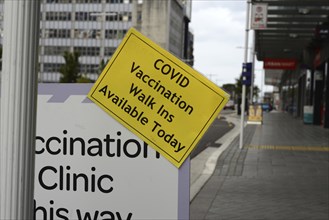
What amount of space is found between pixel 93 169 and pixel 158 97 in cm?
43

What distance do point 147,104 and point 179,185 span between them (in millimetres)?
358

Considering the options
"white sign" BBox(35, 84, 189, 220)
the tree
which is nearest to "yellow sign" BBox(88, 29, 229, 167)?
"white sign" BBox(35, 84, 189, 220)

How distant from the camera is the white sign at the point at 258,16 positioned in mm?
16344

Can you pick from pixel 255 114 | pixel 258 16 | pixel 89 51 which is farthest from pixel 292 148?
pixel 89 51

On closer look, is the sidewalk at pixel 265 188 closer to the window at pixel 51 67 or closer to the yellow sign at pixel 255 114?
the yellow sign at pixel 255 114

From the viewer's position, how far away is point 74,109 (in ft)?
7.72

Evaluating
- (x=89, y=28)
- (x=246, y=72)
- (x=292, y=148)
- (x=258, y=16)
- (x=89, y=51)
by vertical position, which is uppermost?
(x=89, y=28)

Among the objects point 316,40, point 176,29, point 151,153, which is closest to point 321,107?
point 316,40

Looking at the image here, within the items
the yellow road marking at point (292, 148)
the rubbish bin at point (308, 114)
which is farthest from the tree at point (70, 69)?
the yellow road marking at point (292, 148)

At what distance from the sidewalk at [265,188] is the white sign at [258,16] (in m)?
4.27

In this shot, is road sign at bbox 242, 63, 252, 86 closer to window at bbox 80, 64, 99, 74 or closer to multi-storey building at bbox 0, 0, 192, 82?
multi-storey building at bbox 0, 0, 192, 82

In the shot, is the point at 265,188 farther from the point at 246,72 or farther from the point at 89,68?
the point at 89,68

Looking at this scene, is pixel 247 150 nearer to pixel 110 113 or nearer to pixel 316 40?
pixel 110 113

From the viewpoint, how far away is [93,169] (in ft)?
7.72
